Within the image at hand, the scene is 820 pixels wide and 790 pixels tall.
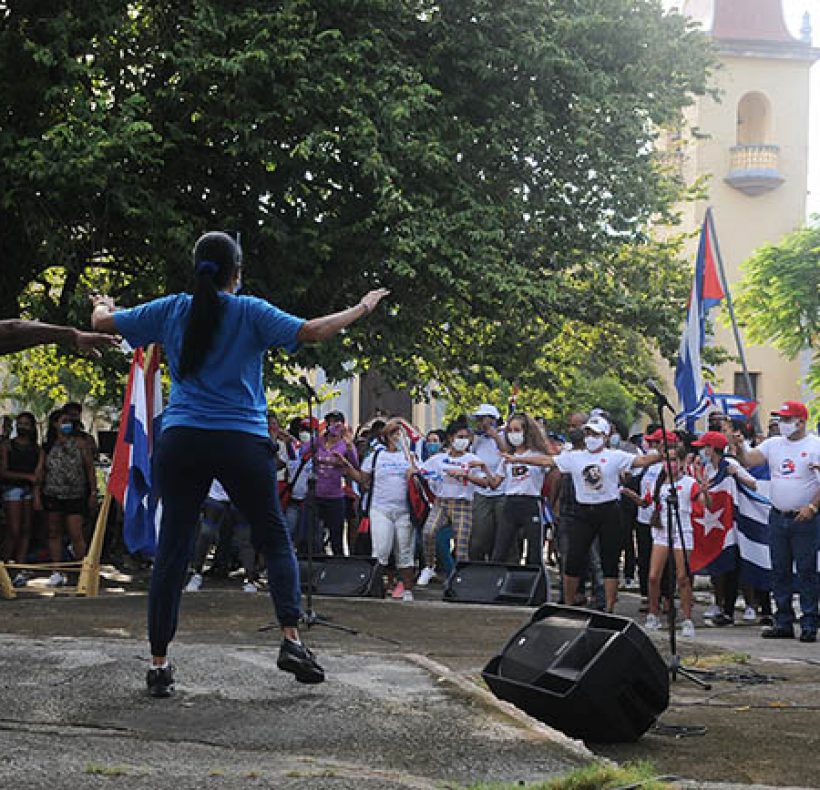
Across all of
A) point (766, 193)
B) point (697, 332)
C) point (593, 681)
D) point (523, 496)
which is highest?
point (766, 193)

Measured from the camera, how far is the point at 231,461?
6.36 meters

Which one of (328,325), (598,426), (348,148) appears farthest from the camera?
(348,148)

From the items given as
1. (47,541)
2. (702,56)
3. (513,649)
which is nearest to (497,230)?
(702,56)

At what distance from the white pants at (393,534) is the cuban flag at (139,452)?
2801 millimetres

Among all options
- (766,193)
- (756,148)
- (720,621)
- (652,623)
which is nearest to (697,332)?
(720,621)

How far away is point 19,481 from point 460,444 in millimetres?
4877

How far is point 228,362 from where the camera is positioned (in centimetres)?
638

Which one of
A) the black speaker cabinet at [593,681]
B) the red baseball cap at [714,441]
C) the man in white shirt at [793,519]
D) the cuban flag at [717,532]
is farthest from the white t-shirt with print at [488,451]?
the black speaker cabinet at [593,681]

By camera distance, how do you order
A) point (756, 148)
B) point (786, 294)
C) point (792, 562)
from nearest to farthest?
point (792, 562), point (786, 294), point (756, 148)

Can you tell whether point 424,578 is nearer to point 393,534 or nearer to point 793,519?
point 393,534

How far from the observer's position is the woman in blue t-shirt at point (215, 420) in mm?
6340

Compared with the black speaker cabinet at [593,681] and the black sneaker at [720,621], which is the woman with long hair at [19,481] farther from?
the black speaker cabinet at [593,681]

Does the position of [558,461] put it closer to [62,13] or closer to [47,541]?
[47,541]

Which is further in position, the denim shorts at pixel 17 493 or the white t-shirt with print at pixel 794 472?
the denim shorts at pixel 17 493
